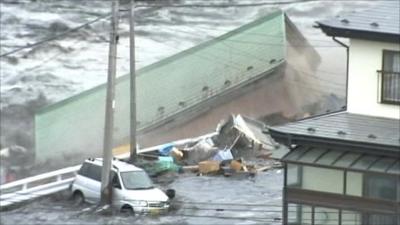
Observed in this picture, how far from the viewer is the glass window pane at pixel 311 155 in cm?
1684

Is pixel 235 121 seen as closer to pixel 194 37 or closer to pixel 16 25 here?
pixel 194 37

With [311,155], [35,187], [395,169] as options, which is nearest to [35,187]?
[35,187]

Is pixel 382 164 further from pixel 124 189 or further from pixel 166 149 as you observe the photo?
pixel 166 149

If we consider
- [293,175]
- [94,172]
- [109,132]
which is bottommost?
[94,172]

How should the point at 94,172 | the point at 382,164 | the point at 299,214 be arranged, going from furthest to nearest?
the point at 94,172, the point at 299,214, the point at 382,164

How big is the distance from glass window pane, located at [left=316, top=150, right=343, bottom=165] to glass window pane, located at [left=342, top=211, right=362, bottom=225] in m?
0.87

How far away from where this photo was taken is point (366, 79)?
17344mm

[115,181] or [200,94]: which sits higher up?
[115,181]

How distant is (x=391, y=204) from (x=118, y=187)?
1222 centimetres

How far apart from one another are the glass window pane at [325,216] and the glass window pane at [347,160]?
2.72 ft

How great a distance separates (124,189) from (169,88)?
1536cm

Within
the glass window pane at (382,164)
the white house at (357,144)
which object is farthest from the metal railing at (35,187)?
the glass window pane at (382,164)

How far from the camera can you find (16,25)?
56719mm

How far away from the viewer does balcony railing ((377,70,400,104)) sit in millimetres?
17000
